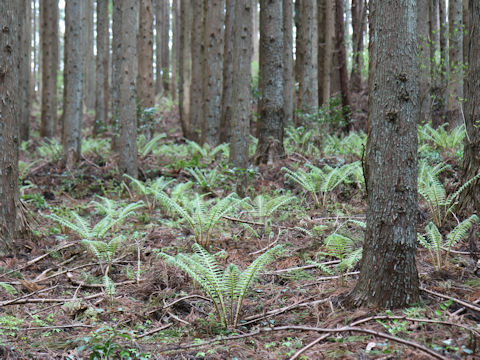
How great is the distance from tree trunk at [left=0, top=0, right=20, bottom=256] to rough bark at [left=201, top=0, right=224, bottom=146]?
687cm

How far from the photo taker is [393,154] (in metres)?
2.82

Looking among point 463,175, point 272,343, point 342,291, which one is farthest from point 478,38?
point 272,343

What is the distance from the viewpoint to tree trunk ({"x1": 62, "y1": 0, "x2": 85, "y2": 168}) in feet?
31.2

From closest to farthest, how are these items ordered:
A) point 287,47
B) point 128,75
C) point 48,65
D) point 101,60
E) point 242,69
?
point 242,69 < point 128,75 < point 287,47 < point 48,65 < point 101,60

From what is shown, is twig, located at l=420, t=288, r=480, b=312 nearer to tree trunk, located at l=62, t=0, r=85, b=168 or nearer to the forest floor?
the forest floor

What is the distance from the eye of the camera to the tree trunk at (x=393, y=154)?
279 cm

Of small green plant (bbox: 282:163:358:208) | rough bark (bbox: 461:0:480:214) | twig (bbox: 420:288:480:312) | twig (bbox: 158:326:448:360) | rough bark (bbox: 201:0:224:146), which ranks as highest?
rough bark (bbox: 201:0:224:146)

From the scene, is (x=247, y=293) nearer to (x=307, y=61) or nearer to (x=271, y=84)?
(x=271, y=84)

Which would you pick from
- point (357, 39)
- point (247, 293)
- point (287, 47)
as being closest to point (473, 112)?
point (247, 293)

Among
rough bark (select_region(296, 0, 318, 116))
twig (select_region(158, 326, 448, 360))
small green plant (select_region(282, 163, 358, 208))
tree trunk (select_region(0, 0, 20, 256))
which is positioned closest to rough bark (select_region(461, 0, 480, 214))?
small green plant (select_region(282, 163, 358, 208))

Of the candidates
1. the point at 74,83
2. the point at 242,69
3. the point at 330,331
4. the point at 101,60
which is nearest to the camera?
the point at 330,331

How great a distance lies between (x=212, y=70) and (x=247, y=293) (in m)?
8.55

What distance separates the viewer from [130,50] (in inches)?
309

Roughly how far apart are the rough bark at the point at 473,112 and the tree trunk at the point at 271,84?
12.6 feet
